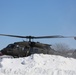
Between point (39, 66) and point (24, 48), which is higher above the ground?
point (24, 48)

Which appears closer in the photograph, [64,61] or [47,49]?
[64,61]

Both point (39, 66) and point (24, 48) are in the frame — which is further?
point (24, 48)

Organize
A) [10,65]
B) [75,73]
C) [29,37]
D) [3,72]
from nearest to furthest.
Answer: [75,73]
[3,72]
[10,65]
[29,37]

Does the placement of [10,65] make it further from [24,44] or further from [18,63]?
[24,44]

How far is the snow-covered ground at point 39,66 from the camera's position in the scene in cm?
1302

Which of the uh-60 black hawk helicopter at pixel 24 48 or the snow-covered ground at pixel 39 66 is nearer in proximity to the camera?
the snow-covered ground at pixel 39 66

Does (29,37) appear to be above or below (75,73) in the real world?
above

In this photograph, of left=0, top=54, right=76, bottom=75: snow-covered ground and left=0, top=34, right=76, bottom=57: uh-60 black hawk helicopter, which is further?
left=0, top=34, right=76, bottom=57: uh-60 black hawk helicopter

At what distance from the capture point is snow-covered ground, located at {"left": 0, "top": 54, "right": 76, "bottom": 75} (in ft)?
42.7

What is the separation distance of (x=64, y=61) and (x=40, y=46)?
22.3ft

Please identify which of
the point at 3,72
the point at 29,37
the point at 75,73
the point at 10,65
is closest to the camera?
the point at 75,73

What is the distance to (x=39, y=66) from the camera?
13969mm

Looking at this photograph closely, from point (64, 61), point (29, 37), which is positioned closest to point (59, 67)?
point (64, 61)

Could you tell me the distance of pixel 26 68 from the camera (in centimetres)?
1377
